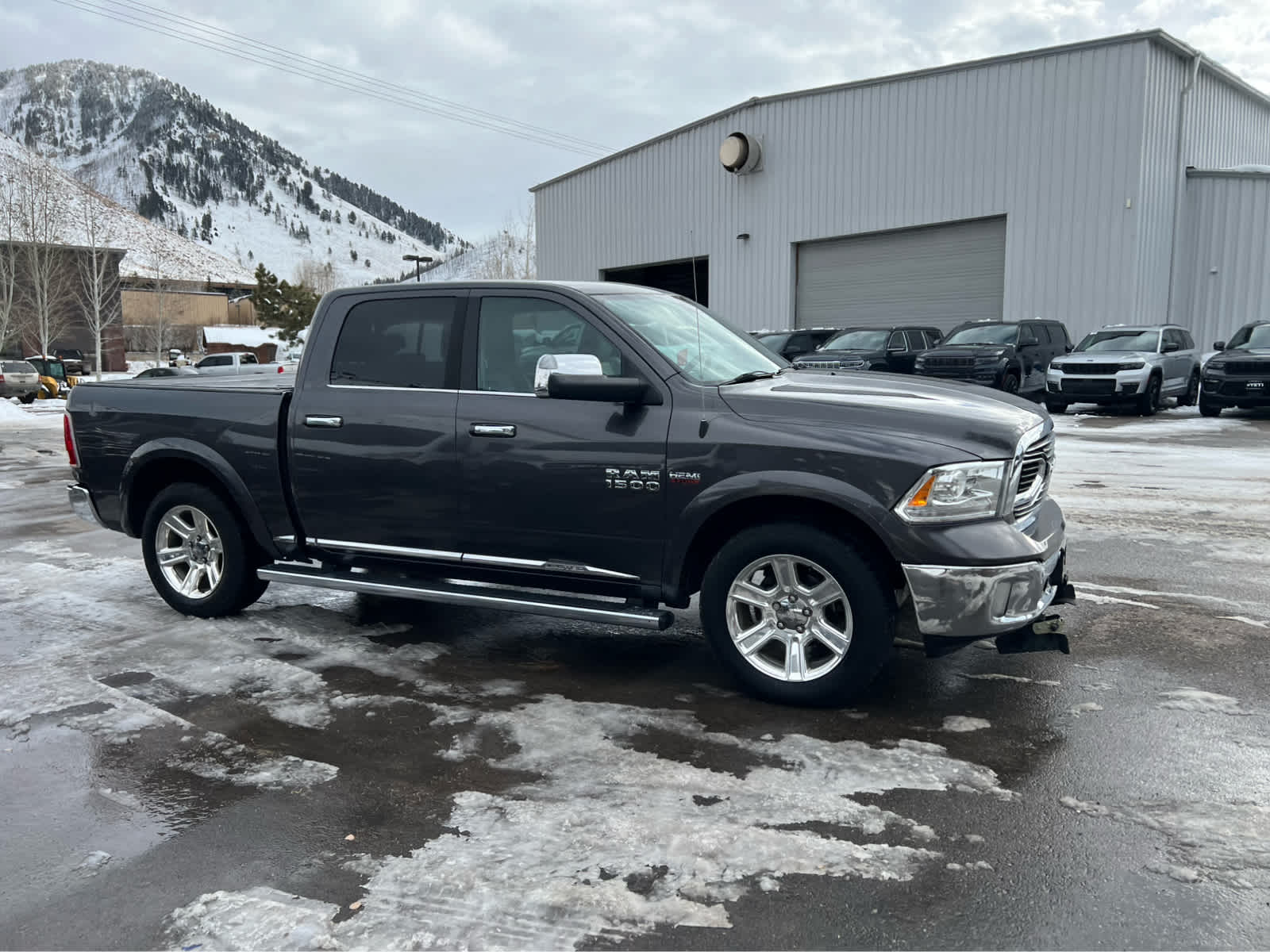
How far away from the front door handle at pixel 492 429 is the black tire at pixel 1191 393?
1982cm

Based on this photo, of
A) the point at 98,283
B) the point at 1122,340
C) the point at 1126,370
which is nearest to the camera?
the point at 1126,370

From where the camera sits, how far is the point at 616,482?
463 cm

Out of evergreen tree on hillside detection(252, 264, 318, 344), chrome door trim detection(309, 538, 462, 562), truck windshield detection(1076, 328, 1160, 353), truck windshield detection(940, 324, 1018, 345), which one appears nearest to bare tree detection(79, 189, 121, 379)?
evergreen tree on hillside detection(252, 264, 318, 344)

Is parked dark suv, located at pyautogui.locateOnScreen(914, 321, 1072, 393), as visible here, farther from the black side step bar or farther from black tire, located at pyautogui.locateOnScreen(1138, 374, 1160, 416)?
the black side step bar

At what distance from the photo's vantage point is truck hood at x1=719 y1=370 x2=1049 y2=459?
420cm

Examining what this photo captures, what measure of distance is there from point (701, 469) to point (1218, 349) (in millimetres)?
18631

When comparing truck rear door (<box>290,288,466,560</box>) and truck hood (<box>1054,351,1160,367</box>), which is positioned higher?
truck hood (<box>1054,351,1160,367</box>)

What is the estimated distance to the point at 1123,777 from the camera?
3699mm

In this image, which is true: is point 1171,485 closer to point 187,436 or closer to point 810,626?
point 810,626

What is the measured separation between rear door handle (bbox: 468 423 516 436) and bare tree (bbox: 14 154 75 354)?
55.4 meters

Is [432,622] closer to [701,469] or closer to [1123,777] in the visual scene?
[701,469]

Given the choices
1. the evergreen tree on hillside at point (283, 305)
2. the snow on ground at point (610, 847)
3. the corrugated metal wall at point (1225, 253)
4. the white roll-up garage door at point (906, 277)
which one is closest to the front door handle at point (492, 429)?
the snow on ground at point (610, 847)

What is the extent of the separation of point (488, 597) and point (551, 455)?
0.78m

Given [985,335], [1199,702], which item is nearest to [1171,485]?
[1199,702]
